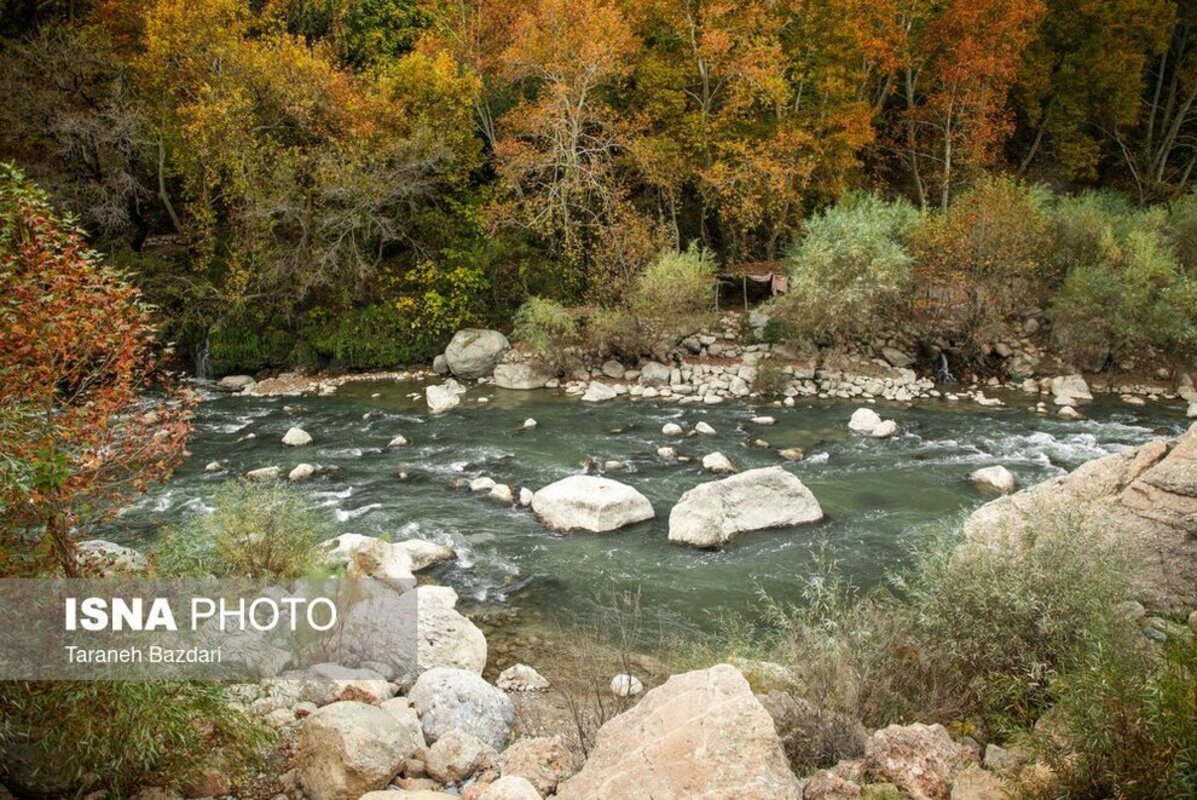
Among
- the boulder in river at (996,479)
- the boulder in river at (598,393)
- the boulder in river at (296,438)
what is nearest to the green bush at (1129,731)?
the boulder in river at (996,479)

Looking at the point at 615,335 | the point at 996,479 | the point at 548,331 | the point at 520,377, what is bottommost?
the point at 520,377

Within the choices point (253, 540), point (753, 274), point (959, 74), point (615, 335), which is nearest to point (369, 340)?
point (615, 335)

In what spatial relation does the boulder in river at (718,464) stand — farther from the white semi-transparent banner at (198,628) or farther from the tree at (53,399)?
the tree at (53,399)

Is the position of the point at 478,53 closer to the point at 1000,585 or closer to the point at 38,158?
the point at 38,158

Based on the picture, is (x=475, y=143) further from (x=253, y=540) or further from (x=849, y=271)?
(x=253, y=540)

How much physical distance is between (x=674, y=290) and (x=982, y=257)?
8.75 metres

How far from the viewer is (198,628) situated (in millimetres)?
6145

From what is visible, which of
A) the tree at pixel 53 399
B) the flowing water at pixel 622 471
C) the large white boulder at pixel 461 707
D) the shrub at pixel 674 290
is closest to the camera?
the tree at pixel 53 399

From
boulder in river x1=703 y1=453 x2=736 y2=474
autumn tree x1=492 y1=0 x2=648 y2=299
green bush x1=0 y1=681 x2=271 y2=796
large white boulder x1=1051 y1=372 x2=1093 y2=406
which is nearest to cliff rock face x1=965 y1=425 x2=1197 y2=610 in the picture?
boulder in river x1=703 y1=453 x2=736 y2=474

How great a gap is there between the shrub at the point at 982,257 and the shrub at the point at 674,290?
6240 mm

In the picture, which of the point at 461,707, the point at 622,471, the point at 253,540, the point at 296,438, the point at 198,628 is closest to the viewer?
the point at 198,628

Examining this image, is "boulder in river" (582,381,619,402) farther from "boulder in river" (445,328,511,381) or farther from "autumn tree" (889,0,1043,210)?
"autumn tree" (889,0,1043,210)

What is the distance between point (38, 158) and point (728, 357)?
71.8 ft

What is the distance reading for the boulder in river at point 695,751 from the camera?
4238 millimetres
